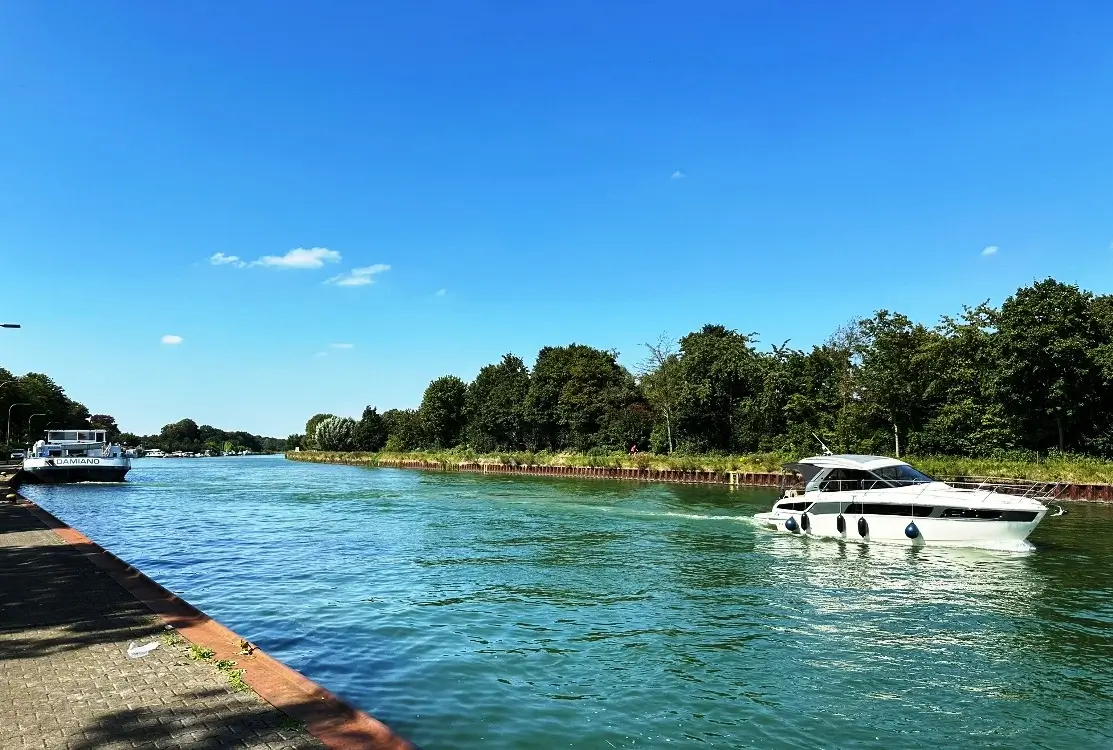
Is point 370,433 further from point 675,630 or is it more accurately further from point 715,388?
point 675,630

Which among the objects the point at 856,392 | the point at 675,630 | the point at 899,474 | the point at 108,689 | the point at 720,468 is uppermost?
the point at 856,392

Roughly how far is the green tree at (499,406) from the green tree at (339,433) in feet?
191

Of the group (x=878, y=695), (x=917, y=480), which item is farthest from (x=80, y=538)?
(x=917, y=480)

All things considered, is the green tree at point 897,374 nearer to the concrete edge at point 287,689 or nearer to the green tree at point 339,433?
the concrete edge at point 287,689

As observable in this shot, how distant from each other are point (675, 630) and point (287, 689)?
24.6 feet

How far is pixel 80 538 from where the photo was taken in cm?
1895

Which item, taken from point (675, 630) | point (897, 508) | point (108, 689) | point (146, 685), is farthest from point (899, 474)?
point (108, 689)

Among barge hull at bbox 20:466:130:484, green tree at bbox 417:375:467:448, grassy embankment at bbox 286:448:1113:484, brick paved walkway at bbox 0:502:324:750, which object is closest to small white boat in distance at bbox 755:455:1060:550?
grassy embankment at bbox 286:448:1113:484

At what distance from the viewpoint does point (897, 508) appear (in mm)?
23406

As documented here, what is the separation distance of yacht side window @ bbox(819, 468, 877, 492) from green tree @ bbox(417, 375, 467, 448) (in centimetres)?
9778

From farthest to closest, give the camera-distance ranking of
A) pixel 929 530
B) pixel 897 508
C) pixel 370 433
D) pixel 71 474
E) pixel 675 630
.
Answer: pixel 370 433
pixel 71 474
pixel 897 508
pixel 929 530
pixel 675 630

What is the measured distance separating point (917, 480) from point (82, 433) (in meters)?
67.3

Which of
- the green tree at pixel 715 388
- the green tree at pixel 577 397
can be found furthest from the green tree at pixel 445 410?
the green tree at pixel 715 388

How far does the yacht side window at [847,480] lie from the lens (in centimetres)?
2528
